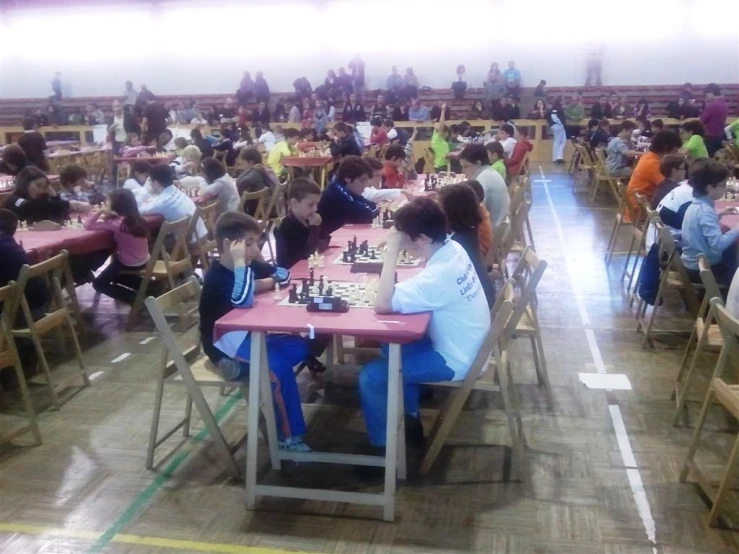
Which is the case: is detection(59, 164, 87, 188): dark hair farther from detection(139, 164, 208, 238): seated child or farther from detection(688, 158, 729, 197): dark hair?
detection(688, 158, 729, 197): dark hair

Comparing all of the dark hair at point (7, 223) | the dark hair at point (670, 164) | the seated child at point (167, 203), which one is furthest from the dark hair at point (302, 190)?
the dark hair at point (670, 164)

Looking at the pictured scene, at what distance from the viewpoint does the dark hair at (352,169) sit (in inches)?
195

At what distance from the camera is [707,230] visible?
440cm

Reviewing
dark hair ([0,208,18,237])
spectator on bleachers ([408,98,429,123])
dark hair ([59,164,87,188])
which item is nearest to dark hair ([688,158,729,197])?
dark hair ([0,208,18,237])

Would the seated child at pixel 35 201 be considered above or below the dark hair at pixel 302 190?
below

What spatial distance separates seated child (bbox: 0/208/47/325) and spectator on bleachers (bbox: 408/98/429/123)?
1320 centimetres

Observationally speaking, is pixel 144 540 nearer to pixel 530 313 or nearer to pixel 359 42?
pixel 530 313

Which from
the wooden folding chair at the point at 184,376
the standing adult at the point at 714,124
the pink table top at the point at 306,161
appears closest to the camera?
the wooden folding chair at the point at 184,376

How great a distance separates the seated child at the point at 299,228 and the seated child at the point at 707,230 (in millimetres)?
2273

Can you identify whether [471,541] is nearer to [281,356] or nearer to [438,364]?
[438,364]

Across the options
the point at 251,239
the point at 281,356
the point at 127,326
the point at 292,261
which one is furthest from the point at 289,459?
the point at 127,326

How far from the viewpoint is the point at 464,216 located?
3.69m

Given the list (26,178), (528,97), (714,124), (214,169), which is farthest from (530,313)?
(528,97)

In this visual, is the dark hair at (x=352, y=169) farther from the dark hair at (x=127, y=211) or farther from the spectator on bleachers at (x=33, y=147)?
the spectator on bleachers at (x=33, y=147)
